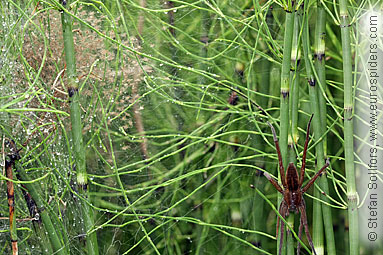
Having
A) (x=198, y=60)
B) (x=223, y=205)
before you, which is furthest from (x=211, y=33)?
(x=223, y=205)

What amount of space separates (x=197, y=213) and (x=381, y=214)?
1.04ft

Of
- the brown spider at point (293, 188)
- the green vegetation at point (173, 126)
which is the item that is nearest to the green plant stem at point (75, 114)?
the green vegetation at point (173, 126)

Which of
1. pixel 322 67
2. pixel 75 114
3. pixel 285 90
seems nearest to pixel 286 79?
pixel 285 90

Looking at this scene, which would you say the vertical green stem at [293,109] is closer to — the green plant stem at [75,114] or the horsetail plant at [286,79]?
the horsetail plant at [286,79]

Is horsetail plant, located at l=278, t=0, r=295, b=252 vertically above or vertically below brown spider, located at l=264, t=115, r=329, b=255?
above

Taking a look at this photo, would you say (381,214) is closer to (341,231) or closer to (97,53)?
(341,231)

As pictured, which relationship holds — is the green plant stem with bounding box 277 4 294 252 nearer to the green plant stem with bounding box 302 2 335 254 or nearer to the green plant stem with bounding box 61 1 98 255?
the green plant stem with bounding box 302 2 335 254

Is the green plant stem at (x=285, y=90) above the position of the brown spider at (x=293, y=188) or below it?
above

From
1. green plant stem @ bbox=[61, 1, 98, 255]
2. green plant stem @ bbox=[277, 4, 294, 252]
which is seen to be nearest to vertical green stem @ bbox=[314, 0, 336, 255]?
green plant stem @ bbox=[277, 4, 294, 252]

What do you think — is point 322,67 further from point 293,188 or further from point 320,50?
point 293,188

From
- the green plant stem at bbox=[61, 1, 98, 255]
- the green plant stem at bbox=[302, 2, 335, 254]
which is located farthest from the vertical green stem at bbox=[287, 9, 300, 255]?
the green plant stem at bbox=[61, 1, 98, 255]

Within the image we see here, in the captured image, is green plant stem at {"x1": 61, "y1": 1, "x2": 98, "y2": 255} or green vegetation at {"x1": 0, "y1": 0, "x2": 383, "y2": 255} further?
green vegetation at {"x1": 0, "y1": 0, "x2": 383, "y2": 255}

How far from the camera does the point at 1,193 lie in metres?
0.69

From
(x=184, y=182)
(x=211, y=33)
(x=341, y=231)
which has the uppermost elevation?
(x=211, y=33)
